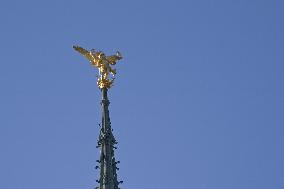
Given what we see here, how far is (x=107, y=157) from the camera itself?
270 ft

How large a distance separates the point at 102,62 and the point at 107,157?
35.1ft

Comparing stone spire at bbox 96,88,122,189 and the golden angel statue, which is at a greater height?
the golden angel statue

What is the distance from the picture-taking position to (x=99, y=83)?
89125mm

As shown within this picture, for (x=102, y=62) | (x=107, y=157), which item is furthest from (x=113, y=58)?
(x=107, y=157)

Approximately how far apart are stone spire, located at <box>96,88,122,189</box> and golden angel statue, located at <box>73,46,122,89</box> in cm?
232

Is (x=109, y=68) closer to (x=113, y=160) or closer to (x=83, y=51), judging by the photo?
(x=83, y=51)

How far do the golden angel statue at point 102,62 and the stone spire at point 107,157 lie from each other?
232cm

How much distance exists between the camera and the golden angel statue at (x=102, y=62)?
88.8m

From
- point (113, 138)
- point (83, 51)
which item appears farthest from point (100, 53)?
point (113, 138)

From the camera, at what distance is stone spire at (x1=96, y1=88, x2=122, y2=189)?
8029cm

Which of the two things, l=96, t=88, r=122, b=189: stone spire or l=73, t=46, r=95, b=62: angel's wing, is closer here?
l=96, t=88, r=122, b=189: stone spire

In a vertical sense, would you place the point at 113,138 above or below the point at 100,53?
below

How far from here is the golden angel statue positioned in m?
88.8

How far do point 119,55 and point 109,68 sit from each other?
1.54 m
